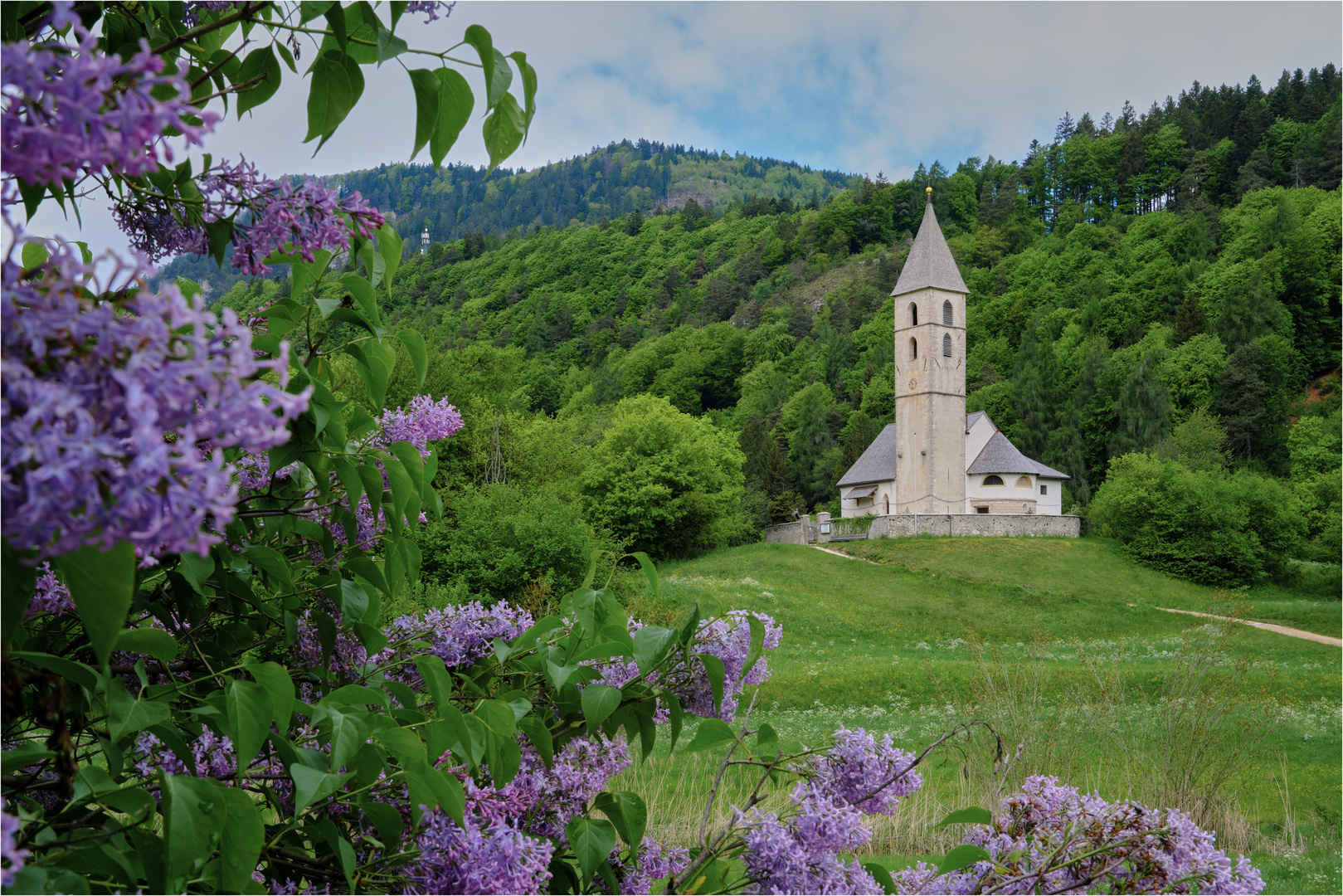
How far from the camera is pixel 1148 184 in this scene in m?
97.8

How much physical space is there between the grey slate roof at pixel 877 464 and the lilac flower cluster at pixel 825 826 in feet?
179

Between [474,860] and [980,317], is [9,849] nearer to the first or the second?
[474,860]

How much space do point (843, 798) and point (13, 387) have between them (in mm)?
1753

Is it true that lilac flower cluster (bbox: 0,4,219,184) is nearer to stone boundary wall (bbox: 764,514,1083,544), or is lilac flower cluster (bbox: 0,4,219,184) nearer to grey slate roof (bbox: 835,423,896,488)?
stone boundary wall (bbox: 764,514,1083,544)

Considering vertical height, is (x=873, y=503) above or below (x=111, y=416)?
below

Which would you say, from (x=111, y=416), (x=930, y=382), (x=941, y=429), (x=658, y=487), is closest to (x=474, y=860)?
(x=111, y=416)

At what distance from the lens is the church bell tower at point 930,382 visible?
51281 mm

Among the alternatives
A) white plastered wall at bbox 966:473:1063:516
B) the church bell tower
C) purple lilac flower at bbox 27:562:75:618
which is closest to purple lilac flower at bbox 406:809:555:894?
purple lilac flower at bbox 27:562:75:618

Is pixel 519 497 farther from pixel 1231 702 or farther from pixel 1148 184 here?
pixel 1148 184

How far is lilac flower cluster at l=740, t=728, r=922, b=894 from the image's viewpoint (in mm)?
1752

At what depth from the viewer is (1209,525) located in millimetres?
41469

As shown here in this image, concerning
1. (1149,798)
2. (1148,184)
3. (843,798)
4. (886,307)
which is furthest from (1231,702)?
(1148,184)

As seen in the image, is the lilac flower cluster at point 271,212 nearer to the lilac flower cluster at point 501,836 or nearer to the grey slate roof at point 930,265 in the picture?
the lilac flower cluster at point 501,836

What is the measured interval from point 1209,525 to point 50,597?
1872 inches
